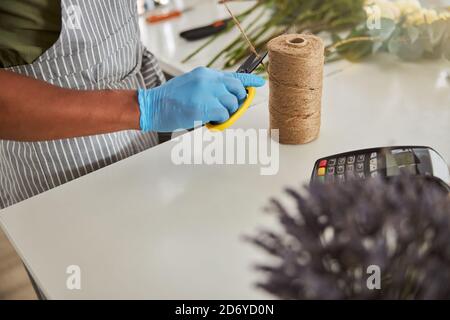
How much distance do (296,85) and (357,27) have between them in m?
0.45

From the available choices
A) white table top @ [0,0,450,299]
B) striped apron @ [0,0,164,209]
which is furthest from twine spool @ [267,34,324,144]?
striped apron @ [0,0,164,209]

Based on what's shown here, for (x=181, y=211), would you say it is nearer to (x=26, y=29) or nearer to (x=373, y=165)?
(x=373, y=165)

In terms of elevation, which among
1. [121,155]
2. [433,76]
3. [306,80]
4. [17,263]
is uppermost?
[306,80]

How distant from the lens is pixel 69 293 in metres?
0.65

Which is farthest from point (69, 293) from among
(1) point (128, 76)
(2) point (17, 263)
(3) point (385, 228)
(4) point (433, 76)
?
(2) point (17, 263)

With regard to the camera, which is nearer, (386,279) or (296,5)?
(386,279)

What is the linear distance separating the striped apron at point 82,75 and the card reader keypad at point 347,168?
466 millimetres

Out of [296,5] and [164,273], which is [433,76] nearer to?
[296,5]

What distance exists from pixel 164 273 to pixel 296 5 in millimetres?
877

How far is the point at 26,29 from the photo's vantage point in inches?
35.0

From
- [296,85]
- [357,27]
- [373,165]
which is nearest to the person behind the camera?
[373,165]

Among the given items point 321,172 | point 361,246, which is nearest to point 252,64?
point 321,172

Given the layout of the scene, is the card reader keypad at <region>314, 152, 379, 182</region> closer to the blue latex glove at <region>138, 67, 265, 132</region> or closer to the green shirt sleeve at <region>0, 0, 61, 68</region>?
the blue latex glove at <region>138, 67, 265, 132</region>

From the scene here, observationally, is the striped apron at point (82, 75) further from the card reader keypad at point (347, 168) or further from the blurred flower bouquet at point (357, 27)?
the card reader keypad at point (347, 168)
